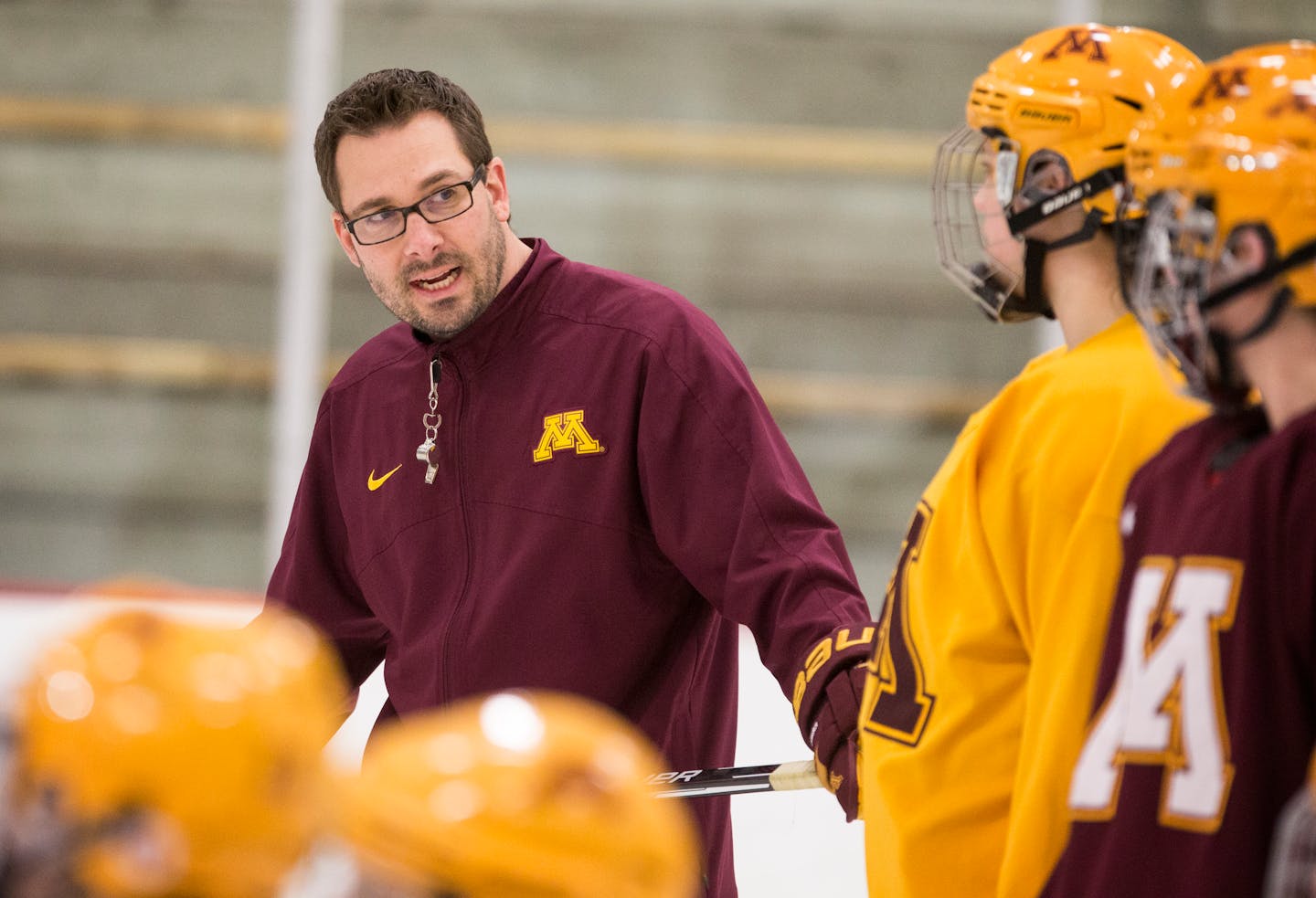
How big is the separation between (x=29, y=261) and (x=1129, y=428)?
4850 mm

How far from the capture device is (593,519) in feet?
6.25

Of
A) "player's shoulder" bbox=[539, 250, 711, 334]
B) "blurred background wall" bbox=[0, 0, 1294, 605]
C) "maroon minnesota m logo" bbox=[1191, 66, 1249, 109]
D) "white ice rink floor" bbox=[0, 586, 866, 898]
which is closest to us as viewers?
"maroon minnesota m logo" bbox=[1191, 66, 1249, 109]

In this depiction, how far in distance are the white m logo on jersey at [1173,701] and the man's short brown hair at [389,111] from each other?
3.76 ft

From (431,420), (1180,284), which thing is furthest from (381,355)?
(1180,284)

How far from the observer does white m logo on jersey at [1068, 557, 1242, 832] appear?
3.35 ft

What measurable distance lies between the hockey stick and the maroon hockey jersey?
553 millimetres

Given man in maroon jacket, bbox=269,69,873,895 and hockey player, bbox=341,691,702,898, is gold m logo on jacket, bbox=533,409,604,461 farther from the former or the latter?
hockey player, bbox=341,691,702,898

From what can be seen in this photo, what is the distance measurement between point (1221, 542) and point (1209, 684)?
0.28 feet

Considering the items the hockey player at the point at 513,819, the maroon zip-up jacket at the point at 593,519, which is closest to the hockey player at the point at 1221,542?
the hockey player at the point at 513,819

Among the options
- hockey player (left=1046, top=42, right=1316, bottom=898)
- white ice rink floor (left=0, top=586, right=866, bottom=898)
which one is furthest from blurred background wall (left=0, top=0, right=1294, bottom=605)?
hockey player (left=1046, top=42, right=1316, bottom=898)

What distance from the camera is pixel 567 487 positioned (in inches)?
75.4

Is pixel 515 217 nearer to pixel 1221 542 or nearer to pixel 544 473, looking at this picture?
pixel 544 473

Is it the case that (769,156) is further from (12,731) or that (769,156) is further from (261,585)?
(12,731)

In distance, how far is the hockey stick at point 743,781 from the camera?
166 centimetres
